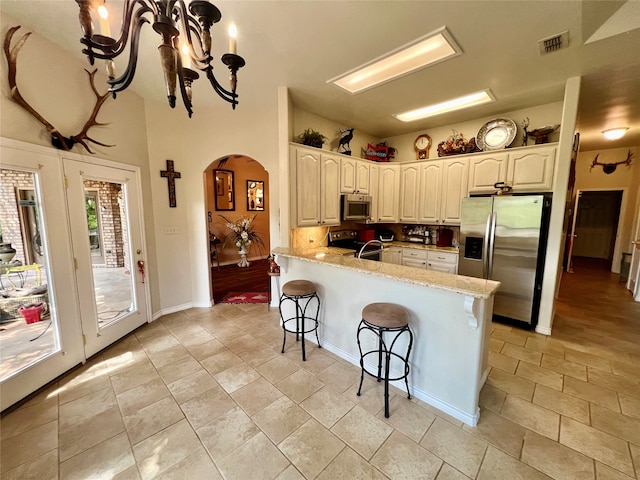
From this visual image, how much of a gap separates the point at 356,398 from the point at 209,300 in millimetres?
2813

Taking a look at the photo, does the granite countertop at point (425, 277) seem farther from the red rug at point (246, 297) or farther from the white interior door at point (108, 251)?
the white interior door at point (108, 251)

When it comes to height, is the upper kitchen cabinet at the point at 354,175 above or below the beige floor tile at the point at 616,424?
above

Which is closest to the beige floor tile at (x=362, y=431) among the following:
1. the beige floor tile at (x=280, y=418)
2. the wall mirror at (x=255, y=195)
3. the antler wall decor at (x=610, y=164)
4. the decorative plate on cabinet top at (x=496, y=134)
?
the beige floor tile at (x=280, y=418)

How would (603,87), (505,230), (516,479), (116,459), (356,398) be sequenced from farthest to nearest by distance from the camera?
(505,230), (603,87), (356,398), (116,459), (516,479)

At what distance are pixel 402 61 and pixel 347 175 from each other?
5.58 ft

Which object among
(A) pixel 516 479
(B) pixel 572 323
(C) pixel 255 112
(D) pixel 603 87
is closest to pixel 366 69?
(C) pixel 255 112

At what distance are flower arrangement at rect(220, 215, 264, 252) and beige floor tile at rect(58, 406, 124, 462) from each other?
4.70m

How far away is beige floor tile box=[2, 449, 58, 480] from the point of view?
5.04 feet

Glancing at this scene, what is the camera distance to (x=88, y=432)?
1.84 meters

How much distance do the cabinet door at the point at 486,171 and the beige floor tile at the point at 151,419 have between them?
4.39m

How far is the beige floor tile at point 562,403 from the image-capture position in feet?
6.50

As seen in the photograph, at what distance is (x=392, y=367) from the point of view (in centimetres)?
232

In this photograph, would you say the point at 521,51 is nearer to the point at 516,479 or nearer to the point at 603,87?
the point at 603,87

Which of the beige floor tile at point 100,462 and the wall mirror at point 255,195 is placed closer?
the beige floor tile at point 100,462
